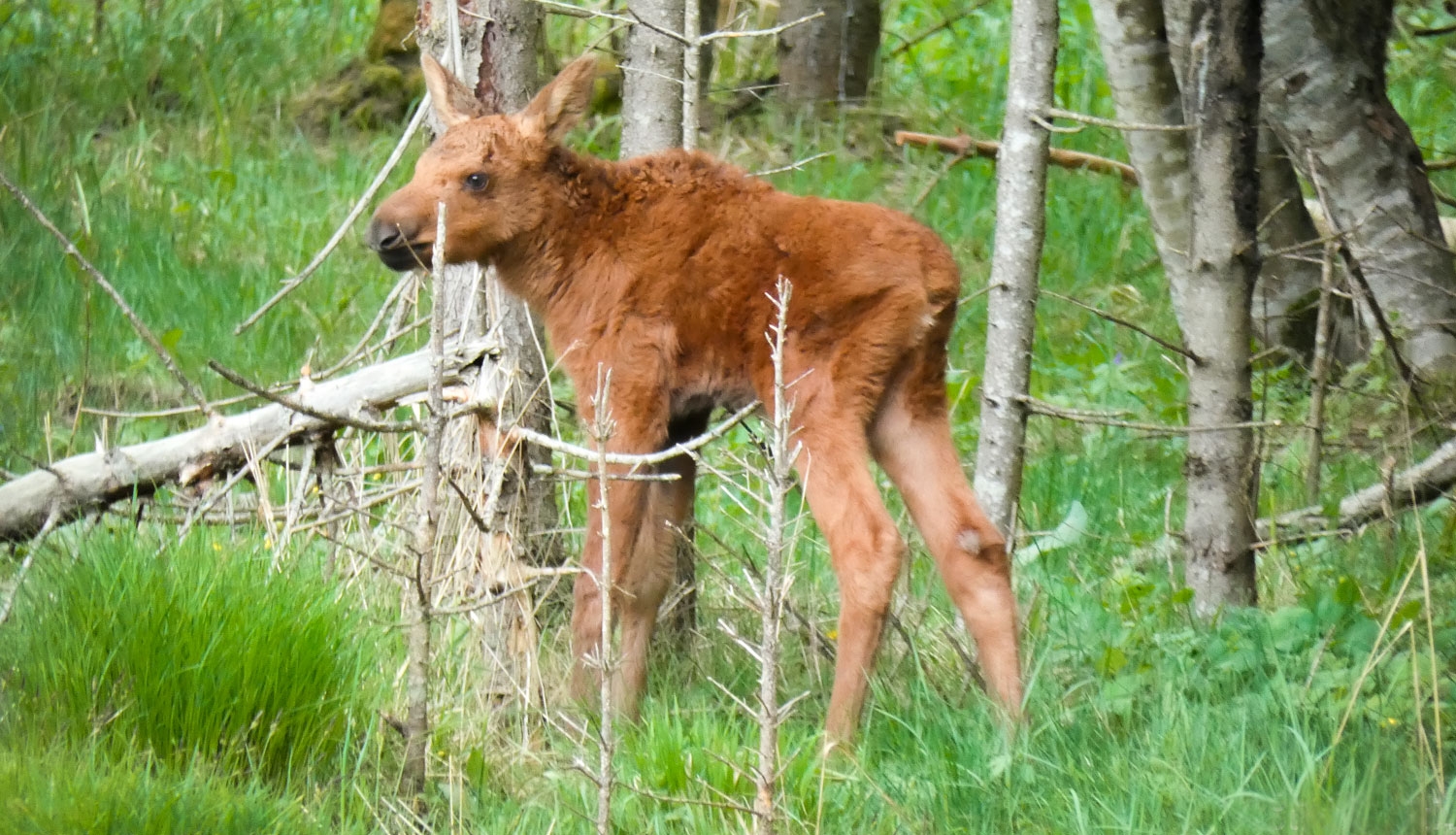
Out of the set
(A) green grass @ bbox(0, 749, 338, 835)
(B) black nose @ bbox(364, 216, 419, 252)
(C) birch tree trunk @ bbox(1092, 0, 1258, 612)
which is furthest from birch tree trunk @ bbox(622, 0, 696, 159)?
(A) green grass @ bbox(0, 749, 338, 835)

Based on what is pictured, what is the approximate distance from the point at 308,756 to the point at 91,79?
799 cm

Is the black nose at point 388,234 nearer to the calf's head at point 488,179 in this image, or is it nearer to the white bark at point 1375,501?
the calf's head at point 488,179

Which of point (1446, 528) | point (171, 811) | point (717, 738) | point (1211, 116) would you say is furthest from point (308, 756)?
point (1446, 528)

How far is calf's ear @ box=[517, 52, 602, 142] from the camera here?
473 centimetres

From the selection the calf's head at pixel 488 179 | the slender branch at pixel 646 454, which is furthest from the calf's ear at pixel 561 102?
the slender branch at pixel 646 454

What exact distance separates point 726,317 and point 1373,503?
2.49 m

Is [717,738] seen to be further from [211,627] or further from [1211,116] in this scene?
[1211,116]

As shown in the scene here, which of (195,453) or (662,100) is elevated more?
(662,100)

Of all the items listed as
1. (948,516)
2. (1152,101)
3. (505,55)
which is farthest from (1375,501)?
(505,55)

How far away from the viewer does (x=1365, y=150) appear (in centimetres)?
659

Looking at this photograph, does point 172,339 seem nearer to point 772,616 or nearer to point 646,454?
point 646,454

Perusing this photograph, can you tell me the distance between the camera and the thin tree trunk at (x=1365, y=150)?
21.2ft

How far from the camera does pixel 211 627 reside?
13.1ft

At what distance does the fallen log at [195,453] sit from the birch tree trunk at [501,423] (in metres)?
0.19
